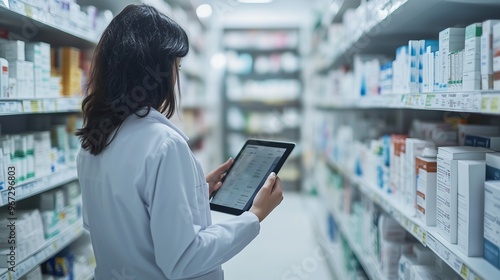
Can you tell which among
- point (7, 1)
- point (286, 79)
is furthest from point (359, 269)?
point (286, 79)

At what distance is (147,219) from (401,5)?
124cm

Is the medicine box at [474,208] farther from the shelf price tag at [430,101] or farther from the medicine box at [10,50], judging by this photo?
the medicine box at [10,50]

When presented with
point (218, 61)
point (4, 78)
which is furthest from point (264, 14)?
point (4, 78)

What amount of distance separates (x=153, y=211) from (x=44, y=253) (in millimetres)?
1103

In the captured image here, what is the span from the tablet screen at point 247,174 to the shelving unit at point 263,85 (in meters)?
5.04

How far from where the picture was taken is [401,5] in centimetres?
167

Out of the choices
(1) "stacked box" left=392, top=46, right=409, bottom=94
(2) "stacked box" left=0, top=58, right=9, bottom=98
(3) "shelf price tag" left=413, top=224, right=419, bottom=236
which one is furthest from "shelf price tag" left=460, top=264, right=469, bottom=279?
(2) "stacked box" left=0, top=58, right=9, bottom=98

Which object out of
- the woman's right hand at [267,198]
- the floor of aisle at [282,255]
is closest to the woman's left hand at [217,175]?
the woman's right hand at [267,198]

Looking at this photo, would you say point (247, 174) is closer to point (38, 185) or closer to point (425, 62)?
point (425, 62)

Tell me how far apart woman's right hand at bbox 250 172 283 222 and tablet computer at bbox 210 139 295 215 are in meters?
0.07

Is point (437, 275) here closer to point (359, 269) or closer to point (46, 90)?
point (359, 269)

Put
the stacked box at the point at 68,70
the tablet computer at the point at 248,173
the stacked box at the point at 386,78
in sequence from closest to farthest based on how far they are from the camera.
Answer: the tablet computer at the point at 248,173
the stacked box at the point at 386,78
the stacked box at the point at 68,70

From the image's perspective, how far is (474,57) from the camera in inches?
49.2

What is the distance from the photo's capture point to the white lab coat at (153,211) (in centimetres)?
118
